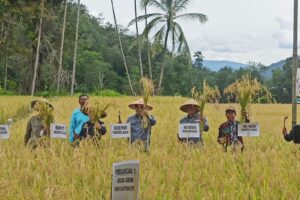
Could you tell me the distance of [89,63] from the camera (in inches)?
2264

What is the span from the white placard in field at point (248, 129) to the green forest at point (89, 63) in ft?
64.3

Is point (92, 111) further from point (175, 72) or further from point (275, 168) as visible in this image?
point (175, 72)

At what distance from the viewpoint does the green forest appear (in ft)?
110

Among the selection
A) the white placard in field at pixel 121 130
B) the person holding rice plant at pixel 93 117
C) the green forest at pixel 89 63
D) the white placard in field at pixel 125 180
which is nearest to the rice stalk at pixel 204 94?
the white placard in field at pixel 121 130

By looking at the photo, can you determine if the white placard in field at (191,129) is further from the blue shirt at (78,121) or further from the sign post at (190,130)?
the blue shirt at (78,121)

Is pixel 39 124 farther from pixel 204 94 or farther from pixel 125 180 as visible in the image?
pixel 125 180

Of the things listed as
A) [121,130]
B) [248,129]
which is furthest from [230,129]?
[121,130]

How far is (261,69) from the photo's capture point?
286 ft

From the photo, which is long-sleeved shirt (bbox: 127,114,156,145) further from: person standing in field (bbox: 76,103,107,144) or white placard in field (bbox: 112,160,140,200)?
white placard in field (bbox: 112,160,140,200)

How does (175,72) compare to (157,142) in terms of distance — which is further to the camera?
(175,72)

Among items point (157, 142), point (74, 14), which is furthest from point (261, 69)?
point (157, 142)

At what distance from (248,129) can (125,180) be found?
3.65 meters

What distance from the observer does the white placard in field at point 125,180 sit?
296cm

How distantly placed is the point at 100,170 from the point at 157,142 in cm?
379
